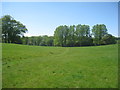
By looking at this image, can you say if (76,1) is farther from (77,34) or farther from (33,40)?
(33,40)

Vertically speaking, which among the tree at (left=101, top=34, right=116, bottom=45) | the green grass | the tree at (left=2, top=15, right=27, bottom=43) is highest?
the tree at (left=2, top=15, right=27, bottom=43)

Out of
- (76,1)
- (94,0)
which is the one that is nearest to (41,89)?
(76,1)

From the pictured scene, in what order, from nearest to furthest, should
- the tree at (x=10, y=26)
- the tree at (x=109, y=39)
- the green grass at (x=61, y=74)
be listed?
the green grass at (x=61, y=74) < the tree at (x=10, y=26) < the tree at (x=109, y=39)

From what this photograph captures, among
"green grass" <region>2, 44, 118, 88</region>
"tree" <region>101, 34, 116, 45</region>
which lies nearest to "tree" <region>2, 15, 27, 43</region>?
"green grass" <region>2, 44, 118, 88</region>

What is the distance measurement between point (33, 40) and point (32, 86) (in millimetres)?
41546

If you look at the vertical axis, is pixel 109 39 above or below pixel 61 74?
above

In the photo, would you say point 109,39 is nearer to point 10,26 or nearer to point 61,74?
point 10,26

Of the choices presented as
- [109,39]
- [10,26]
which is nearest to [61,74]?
[10,26]

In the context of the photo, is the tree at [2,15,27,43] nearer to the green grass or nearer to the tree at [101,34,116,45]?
the green grass

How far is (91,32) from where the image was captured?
24.3m

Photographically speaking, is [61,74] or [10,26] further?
[10,26]

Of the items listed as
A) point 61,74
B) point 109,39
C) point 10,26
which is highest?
point 10,26

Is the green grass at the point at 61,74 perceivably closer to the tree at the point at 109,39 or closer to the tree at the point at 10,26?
the tree at the point at 10,26

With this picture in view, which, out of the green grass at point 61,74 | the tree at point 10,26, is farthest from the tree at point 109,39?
the tree at point 10,26
